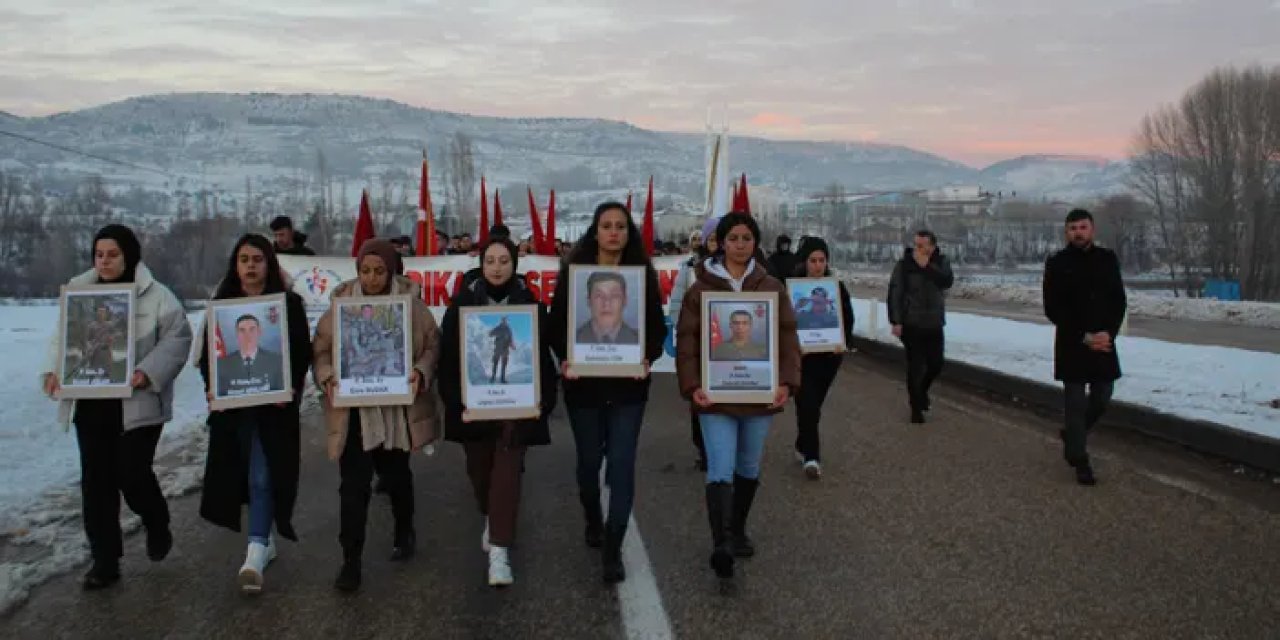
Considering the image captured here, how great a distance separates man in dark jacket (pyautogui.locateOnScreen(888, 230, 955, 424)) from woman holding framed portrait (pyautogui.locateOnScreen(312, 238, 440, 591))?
20.4 feet

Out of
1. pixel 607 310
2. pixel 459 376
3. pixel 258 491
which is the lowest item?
pixel 258 491

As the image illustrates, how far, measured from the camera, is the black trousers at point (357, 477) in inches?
208

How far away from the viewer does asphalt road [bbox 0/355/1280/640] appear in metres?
4.61

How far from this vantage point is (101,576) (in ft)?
17.3

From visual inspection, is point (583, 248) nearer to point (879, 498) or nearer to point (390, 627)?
point (390, 627)

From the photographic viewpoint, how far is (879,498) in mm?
6961

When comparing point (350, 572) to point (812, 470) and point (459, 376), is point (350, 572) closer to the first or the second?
point (459, 376)

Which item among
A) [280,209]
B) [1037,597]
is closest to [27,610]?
[1037,597]

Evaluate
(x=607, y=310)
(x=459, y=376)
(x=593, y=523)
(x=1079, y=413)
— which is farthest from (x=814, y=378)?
(x=459, y=376)

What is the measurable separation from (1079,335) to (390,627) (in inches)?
216

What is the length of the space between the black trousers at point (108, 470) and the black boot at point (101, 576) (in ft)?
0.07

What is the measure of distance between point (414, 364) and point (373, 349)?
23 centimetres

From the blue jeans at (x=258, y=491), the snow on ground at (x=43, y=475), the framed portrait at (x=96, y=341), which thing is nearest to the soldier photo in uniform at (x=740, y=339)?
the blue jeans at (x=258, y=491)

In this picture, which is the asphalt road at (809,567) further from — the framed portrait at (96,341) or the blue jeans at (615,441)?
the framed portrait at (96,341)
